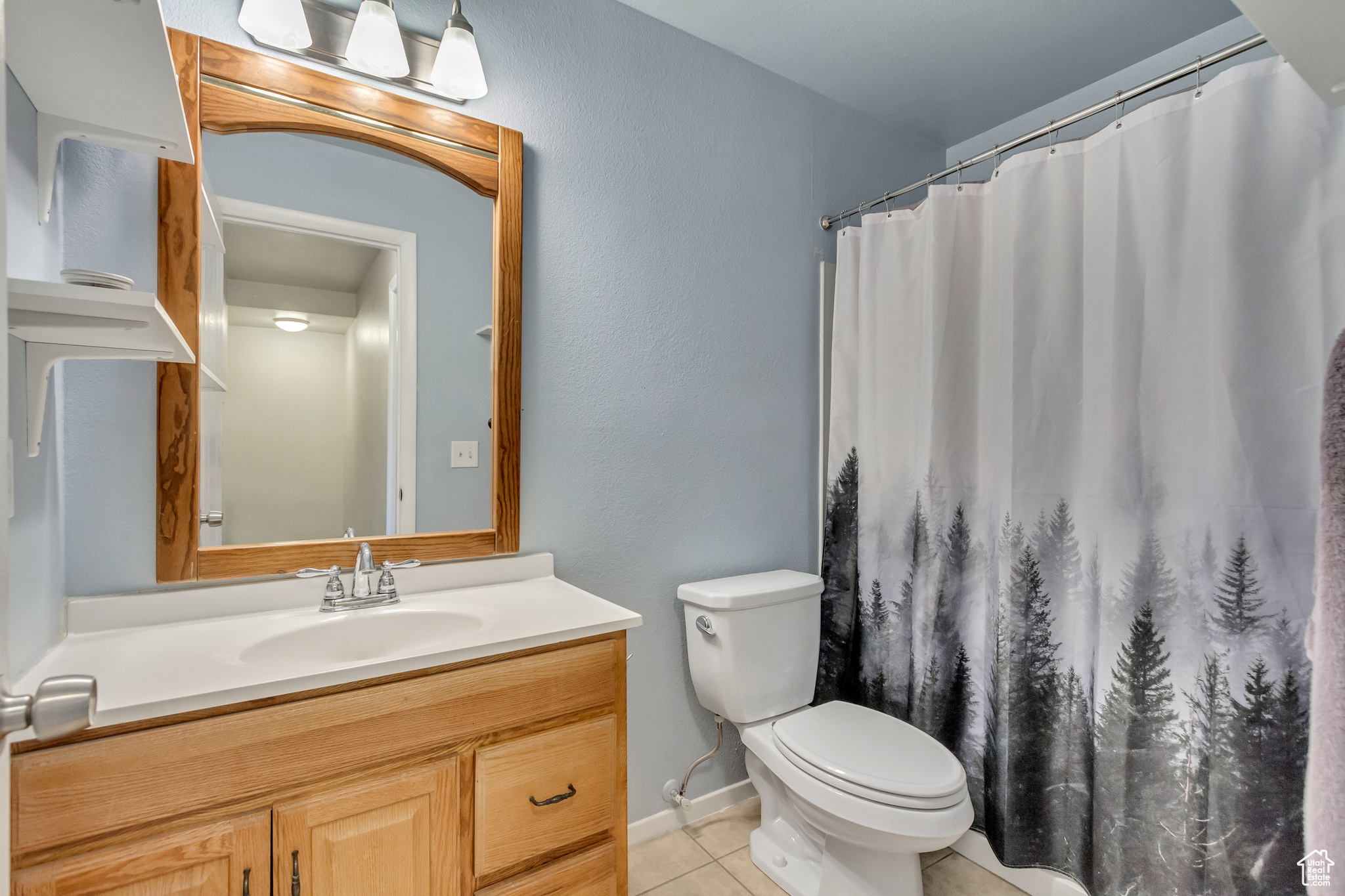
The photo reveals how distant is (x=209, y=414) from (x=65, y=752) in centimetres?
67

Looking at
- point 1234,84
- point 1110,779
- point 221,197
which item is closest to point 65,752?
point 221,197

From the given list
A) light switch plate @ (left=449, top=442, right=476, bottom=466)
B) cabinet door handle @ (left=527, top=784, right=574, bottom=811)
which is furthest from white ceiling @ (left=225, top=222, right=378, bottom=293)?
cabinet door handle @ (left=527, top=784, right=574, bottom=811)

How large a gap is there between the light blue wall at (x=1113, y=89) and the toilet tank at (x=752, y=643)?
1.53 m

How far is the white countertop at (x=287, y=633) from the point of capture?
914 millimetres

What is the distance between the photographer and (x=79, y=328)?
0.93m

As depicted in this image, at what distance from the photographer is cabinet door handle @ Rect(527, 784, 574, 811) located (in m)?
1.15

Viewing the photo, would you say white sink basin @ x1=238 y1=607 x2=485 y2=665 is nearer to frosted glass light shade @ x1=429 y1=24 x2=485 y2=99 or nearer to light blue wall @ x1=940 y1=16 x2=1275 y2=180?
frosted glass light shade @ x1=429 y1=24 x2=485 y2=99

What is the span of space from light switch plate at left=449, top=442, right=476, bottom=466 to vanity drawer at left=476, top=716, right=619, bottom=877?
673mm

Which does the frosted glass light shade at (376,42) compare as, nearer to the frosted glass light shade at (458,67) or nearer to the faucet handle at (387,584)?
the frosted glass light shade at (458,67)

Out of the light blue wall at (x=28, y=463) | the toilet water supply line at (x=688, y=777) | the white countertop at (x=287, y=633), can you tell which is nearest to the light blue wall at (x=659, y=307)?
the toilet water supply line at (x=688, y=777)

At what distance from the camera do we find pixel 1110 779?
1423 millimetres

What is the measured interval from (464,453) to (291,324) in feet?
1.49

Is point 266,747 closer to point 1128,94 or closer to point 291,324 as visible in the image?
point 291,324

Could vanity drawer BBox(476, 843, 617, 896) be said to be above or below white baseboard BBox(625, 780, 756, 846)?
above
